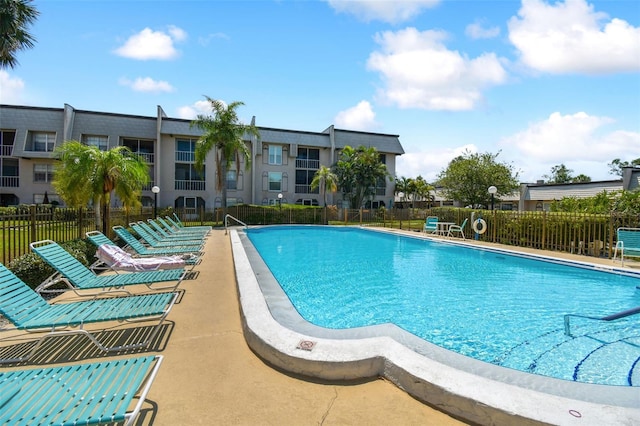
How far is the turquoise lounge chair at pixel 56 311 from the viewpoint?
3.47 m

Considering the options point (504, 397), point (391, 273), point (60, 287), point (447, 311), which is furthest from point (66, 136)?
point (504, 397)

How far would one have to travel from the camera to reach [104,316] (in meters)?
3.76

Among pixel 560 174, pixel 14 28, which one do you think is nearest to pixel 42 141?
pixel 14 28

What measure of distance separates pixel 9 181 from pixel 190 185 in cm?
1404

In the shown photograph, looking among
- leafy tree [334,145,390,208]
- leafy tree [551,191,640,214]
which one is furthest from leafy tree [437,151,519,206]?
leafy tree [551,191,640,214]

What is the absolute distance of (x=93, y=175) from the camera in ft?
33.2

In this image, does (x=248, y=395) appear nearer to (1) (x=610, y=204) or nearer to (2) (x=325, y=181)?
(1) (x=610, y=204)

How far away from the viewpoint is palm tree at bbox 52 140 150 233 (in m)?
9.91

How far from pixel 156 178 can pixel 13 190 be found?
11.2 m

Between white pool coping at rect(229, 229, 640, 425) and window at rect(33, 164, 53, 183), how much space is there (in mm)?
32839

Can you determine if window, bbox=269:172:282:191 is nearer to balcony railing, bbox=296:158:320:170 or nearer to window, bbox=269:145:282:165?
window, bbox=269:145:282:165

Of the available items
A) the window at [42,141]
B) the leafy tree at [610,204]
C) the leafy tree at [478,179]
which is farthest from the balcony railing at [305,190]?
the leafy tree at [610,204]

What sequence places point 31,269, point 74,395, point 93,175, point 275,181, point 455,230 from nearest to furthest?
point 74,395 < point 31,269 < point 93,175 < point 455,230 < point 275,181

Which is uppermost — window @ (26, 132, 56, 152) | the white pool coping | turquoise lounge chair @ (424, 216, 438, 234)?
window @ (26, 132, 56, 152)
